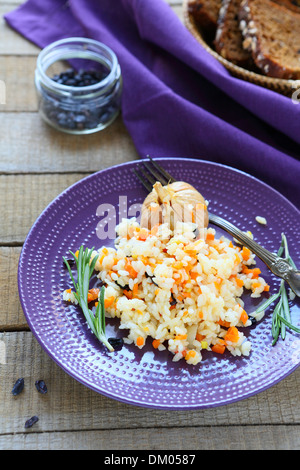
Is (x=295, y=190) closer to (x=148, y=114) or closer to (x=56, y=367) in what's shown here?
(x=148, y=114)

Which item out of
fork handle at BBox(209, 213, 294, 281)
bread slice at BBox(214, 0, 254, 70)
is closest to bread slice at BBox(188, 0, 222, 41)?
bread slice at BBox(214, 0, 254, 70)

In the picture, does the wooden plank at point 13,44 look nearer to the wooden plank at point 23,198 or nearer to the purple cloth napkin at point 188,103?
the purple cloth napkin at point 188,103

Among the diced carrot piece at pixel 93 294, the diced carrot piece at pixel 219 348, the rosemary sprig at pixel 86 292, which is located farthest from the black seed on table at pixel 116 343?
the diced carrot piece at pixel 219 348

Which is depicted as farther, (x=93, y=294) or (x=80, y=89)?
(x=80, y=89)

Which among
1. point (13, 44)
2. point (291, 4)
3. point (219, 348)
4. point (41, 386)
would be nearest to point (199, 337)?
point (219, 348)

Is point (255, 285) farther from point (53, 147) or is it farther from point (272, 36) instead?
point (272, 36)

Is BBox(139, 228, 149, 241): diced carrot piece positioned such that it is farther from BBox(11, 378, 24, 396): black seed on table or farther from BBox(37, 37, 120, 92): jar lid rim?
BBox(37, 37, 120, 92): jar lid rim
